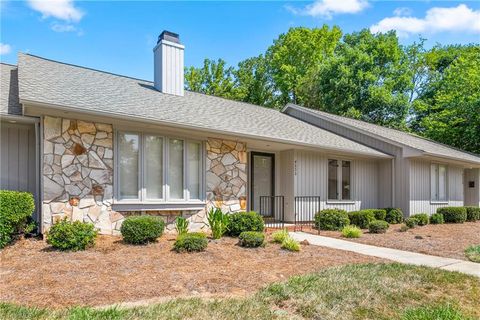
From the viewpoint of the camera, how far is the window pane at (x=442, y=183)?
15992mm

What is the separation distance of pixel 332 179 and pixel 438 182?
5.90m

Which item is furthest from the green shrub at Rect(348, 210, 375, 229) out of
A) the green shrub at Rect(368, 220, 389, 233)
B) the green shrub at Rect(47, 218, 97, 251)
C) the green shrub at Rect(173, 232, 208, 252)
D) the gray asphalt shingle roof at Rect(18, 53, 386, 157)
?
the green shrub at Rect(47, 218, 97, 251)

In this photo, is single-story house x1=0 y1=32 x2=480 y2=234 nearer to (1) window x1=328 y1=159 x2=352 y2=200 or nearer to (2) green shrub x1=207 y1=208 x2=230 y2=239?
(1) window x1=328 y1=159 x2=352 y2=200

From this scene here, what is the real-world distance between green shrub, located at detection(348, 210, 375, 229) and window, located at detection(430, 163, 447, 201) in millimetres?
5183

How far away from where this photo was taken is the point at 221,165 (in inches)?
387

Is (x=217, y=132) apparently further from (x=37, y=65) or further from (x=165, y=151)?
(x=37, y=65)

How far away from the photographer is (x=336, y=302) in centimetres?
432

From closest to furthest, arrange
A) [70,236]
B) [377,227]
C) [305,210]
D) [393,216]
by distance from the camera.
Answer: [70,236], [377,227], [305,210], [393,216]

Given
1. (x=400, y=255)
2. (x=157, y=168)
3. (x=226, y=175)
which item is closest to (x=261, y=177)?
(x=226, y=175)

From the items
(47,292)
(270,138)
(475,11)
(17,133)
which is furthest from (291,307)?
(475,11)

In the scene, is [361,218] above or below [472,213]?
above

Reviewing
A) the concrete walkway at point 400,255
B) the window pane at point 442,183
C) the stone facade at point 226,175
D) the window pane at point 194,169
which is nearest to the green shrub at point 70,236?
the window pane at point 194,169

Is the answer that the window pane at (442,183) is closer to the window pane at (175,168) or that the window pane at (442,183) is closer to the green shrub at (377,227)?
the green shrub at (377,227)

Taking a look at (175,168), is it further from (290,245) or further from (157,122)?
(290,245)
